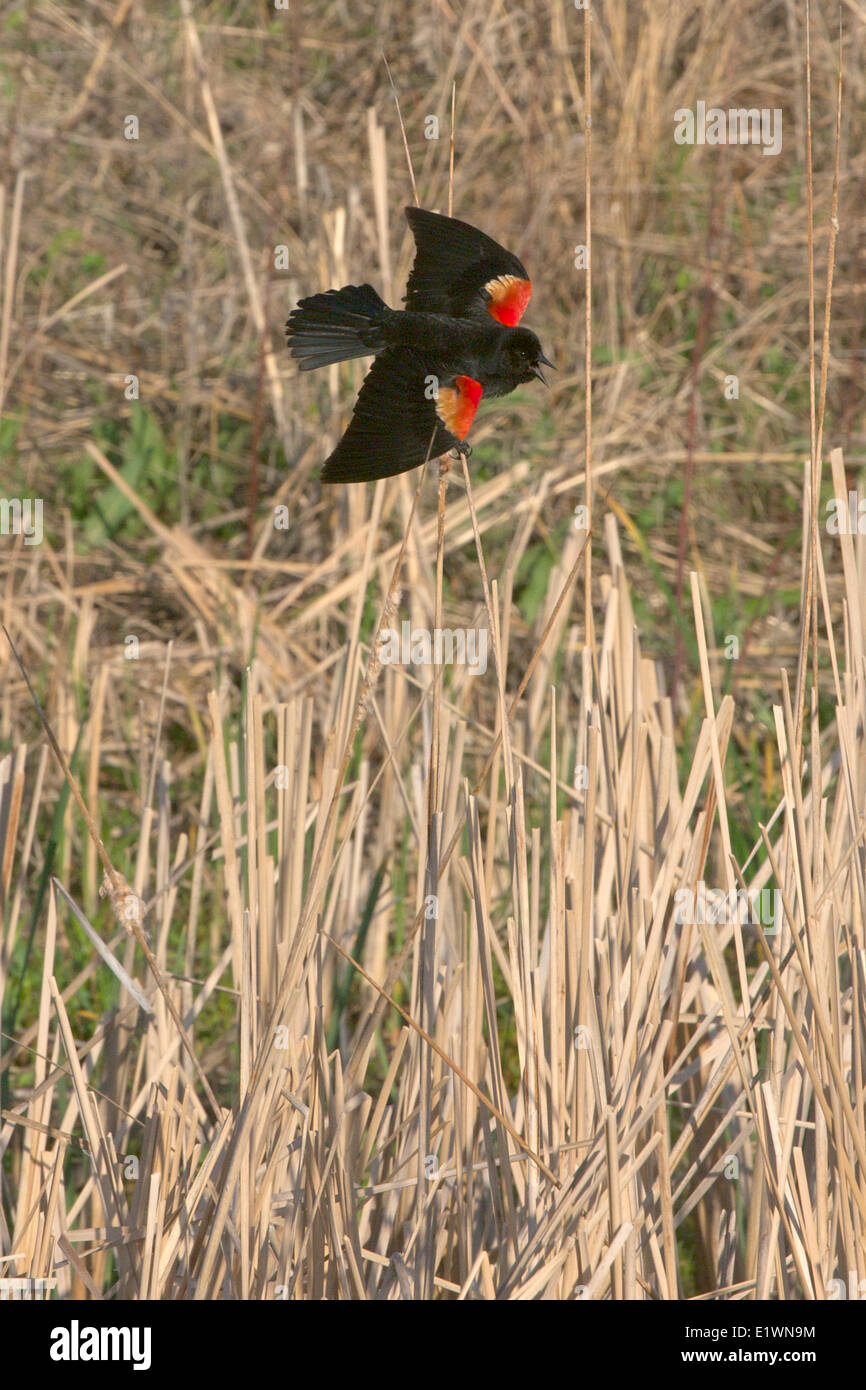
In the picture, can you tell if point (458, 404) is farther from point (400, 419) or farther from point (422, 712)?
point (422, 712)

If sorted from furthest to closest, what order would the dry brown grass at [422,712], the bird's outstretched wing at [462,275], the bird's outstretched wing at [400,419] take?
the dry brown grass at [422,712], the bird's outstretched wing at [462,275], the bird's outstretched wing at [400,419]

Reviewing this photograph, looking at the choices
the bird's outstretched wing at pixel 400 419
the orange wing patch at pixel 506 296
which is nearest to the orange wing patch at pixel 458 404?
the bird's outstretched wing at pixel 400 419

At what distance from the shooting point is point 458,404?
2.86 ft

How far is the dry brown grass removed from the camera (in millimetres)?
1174

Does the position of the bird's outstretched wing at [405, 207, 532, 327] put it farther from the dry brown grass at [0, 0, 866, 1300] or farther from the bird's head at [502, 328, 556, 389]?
the dry brown grass at [0, 0, 866, 1300]

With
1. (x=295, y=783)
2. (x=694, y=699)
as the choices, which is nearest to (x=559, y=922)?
(x=295, y=783)

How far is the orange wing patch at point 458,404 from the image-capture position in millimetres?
862

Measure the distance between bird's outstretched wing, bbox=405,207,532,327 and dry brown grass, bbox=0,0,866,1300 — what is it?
17cm

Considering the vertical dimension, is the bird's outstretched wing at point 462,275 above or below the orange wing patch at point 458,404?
above

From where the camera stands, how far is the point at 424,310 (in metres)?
0.98

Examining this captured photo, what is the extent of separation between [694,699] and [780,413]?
1.26m

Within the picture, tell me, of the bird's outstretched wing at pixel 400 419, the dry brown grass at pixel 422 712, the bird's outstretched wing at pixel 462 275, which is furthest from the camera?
the dry brown grass at pixel 422 712

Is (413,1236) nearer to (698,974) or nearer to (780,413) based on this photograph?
(698,974)

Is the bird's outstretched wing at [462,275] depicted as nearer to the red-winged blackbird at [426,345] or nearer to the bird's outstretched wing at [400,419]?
the red-winged blackbird at [426,345]
